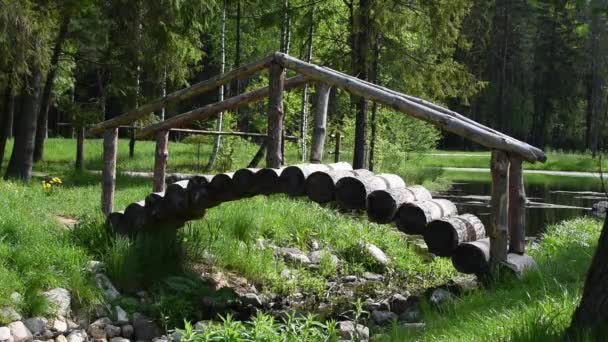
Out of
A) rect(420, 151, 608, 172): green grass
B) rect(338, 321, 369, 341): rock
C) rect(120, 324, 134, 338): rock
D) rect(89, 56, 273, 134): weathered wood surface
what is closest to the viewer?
rect(338, 321, 369, 341): rock

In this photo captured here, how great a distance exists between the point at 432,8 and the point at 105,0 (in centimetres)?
771

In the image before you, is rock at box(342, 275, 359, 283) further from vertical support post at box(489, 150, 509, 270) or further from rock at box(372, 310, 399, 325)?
vertical support post at box(489, 150, 509, 270)

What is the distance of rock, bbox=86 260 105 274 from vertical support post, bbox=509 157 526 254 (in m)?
4.68

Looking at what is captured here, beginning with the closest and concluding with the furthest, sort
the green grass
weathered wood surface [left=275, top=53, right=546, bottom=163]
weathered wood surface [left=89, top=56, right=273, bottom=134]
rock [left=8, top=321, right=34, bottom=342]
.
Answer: rock [left=8, top=321, right=34, bottom=342] → weathered wood surface [left=275, top=53, right=546, bottom=163] → weathered wood surface [left=89, top=56, right=273, bottom=134] → the green grass

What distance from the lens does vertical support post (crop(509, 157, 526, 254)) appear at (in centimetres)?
882

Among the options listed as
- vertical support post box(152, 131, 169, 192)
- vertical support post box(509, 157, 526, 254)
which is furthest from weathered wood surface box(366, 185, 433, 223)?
vertical support post box(152, 131, 169, 192)

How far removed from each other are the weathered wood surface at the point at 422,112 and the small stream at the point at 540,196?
8.46 m

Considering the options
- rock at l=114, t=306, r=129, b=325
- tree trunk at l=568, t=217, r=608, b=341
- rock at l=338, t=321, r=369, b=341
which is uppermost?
tree trunk at l=568, t=217, r=608, b=341

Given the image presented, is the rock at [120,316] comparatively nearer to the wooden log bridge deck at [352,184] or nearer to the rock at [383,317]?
the wooden log bridge deck at [352,184]

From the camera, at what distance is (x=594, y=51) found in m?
6.55

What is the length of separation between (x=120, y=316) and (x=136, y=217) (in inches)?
85.8

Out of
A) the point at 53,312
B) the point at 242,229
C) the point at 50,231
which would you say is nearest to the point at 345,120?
the point at 242,229

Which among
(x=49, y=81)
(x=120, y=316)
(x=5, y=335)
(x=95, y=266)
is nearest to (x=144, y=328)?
(x=120, y=316)

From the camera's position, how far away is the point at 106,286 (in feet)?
29.5
